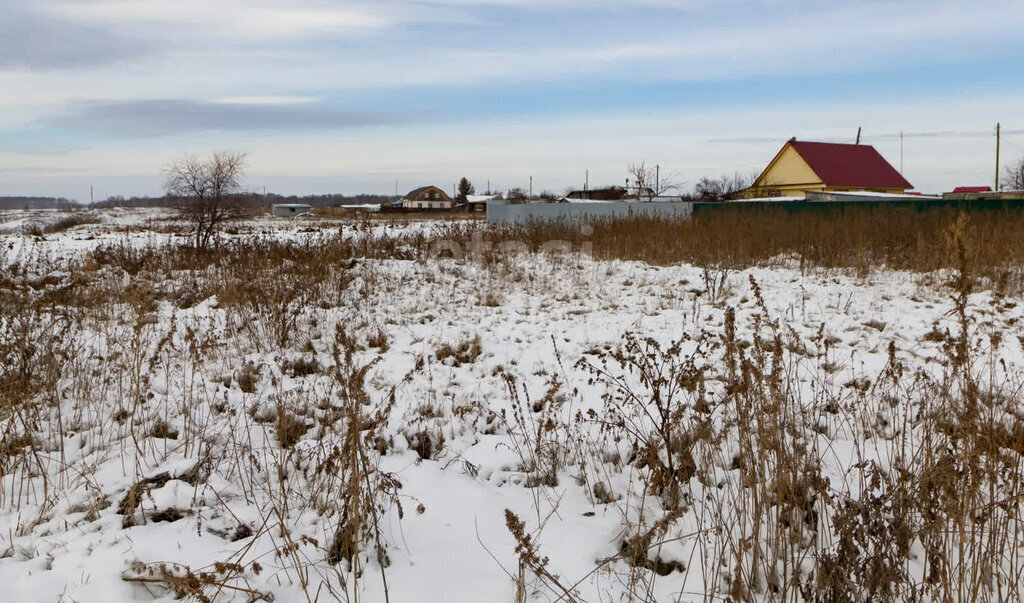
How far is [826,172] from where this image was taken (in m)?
31.8

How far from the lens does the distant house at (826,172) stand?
31.6 metres

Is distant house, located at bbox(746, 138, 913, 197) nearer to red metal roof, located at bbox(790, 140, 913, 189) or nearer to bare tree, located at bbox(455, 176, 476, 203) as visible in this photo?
red metal roof, located at bbox(790, 140, 913, 189)

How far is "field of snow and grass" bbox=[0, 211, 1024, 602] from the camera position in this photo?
7.46 ft

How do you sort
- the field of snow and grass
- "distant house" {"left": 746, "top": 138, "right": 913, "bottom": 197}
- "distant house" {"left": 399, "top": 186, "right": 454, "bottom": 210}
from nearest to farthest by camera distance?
the field of snow and grass
"distant house" {"left": 746, "top": 138, "right": 913, "bottom": 197}
"distant house" {"left": 399, "top": 186, "right": 454, "bottom": 210}

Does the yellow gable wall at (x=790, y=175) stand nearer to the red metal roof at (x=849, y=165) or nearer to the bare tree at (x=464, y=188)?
the red metal roof at (x=849, y=165)

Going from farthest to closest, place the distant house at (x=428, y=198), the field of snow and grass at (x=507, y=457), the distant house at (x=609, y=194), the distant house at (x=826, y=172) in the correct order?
1. the distant house at (x=428, y=198)
2. the distant house at (x=609, y=194)
3. the distant house at (x=826, y=172)
4. the field of snow and grass at (x=507, y=457)

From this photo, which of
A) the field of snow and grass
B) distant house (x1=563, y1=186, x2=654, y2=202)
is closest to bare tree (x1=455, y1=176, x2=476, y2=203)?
distant house (x1=563, y1=186, x2=654, y2=202)

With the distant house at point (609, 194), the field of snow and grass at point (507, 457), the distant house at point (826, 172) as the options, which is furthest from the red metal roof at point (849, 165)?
the field of snow and grass at point (507, 457)

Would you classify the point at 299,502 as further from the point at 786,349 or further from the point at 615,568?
the point at 786,349

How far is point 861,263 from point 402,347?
24.4 feet

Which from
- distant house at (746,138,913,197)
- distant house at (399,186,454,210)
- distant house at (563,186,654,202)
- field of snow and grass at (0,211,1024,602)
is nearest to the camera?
field of snow and grass at (0,211,1024,602)

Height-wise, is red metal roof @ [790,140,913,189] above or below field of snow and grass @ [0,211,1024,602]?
above

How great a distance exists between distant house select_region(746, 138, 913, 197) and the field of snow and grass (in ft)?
88.0

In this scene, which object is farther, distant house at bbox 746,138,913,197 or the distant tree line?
the distant tree line
